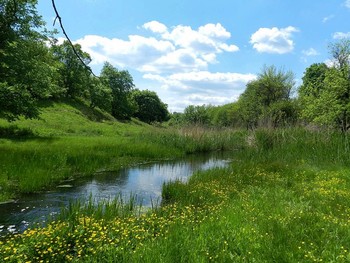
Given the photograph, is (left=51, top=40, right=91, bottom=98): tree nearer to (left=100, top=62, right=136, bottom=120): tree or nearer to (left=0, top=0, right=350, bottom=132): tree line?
(left=0, top=0, right=350, bottom=132): tree line

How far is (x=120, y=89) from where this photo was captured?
8644 cm

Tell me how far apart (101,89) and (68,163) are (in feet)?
171

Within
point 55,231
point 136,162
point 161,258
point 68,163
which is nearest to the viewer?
point 161,258

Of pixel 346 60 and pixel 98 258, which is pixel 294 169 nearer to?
pixel 98 258

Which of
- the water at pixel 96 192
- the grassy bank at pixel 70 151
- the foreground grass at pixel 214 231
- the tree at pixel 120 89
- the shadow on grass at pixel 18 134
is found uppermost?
the tree at pixel 120 89

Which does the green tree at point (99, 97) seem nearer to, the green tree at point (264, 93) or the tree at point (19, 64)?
the green tree at point (264, 93)

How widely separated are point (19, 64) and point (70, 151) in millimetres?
6388

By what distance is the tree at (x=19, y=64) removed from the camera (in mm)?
18234

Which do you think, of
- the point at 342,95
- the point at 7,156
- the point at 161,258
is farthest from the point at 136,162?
the point at 342,95

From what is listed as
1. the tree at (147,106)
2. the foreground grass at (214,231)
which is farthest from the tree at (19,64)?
the tree at (147,106)

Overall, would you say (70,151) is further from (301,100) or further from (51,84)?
(301,100)

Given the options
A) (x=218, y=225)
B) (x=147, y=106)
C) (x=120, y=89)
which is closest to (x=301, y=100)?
(x=218, y=225)

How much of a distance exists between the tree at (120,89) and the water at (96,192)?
6223cm

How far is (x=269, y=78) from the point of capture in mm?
58281
